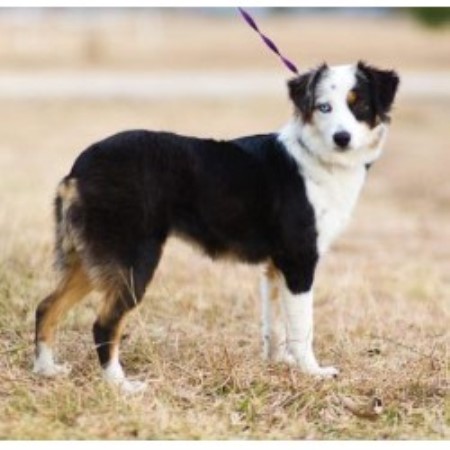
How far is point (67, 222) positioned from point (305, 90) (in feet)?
4.67

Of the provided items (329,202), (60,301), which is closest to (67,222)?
(60,301)

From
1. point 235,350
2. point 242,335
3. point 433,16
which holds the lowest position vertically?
point 433,16

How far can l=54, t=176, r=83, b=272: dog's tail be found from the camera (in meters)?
5.73

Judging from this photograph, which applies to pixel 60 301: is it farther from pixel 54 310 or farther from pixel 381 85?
Answer: pixel 381 85

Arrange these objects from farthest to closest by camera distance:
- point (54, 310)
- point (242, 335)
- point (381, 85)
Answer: point (242, 335)
point (381, 85)
point (54, 310)

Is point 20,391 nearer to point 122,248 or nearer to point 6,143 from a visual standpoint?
point 122,248

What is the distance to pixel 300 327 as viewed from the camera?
239 inches

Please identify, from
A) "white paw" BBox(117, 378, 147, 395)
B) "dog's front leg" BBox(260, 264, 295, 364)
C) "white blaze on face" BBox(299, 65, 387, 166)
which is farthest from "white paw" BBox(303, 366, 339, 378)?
"white blaze on face" BBox(299, 65, 387, 166)

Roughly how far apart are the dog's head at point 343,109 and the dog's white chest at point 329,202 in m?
0.10

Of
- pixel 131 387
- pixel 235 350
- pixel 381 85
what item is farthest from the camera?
pixel 235 350

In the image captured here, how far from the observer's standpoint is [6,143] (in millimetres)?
17469

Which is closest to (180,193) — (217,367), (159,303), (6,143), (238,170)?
(238,170)

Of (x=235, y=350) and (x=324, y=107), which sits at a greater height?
(x=324, y=107)

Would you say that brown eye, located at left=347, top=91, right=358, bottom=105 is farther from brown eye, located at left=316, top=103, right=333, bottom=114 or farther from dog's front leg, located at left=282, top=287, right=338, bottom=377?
dog's front leg, located at left=282, top=287, right=338, bottom=377
